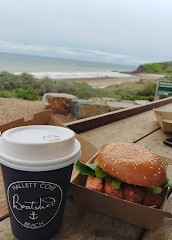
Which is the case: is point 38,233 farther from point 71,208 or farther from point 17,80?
point 17,80

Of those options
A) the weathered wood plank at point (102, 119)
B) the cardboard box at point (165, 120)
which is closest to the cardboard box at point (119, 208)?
the weathered wood plank at point (102, 119)

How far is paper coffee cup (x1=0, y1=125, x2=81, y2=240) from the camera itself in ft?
2.07

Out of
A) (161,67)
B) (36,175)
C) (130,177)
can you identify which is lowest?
(161,67)

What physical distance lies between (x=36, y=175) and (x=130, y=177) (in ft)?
1.17

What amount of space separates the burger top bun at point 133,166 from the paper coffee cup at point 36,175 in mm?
203

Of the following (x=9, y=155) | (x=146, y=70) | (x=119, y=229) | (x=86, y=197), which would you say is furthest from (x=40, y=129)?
(x=146, y=70)

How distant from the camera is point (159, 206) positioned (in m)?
0.89

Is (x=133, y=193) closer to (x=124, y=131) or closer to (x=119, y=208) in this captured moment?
(x=119, y=208)

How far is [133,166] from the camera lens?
857 mm

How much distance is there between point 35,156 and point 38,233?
29 cm

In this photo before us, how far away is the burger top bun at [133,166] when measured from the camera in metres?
0.84

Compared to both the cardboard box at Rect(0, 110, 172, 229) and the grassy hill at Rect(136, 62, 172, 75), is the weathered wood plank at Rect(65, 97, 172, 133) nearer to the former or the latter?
the cardboard box at Rect(0, 110, 172, 229)

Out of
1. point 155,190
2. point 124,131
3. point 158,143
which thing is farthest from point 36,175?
point 124,131

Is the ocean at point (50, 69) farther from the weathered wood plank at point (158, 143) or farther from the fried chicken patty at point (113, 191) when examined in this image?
the fried chicken patty at point (113, 191)
